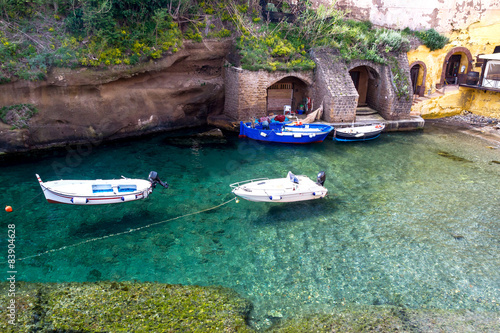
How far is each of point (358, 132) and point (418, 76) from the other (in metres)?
9.12

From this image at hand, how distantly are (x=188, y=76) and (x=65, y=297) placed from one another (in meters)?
15.6

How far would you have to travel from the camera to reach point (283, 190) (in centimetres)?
1272

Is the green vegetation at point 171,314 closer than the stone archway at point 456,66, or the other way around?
the green vegetation at point 171,314

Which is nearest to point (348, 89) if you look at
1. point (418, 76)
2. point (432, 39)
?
point (418, 76)

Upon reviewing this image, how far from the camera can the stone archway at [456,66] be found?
2462 centimetres

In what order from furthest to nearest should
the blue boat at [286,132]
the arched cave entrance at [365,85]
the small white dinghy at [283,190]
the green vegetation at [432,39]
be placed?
the green vegetation at [432,39] → the arched cave entrance at [365,85] → the blue boat at [286,132] → the small white dinghy at [283,190]

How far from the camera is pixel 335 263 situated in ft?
32.8

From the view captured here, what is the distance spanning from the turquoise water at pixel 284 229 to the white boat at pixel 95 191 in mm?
581

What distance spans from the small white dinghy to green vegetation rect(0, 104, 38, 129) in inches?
437

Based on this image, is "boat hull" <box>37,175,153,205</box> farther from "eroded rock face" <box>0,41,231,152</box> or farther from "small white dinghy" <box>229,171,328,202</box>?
"eroded rock face" <box>0,41,231,152</box>

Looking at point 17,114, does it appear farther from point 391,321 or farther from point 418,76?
point 418,76

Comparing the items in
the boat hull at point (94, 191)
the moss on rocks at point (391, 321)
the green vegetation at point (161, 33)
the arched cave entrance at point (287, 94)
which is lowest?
the moss on rocks at point (391, 321)

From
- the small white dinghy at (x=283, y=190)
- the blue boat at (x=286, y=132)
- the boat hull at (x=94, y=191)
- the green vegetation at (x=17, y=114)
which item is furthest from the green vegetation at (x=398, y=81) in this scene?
the green vegetation at (x=17, y=114)

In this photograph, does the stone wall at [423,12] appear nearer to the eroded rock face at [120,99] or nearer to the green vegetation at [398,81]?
the green vegetation at [398,81]
